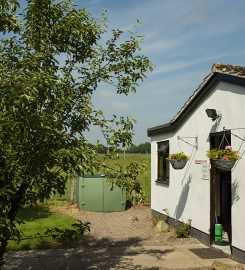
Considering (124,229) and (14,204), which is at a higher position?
(14,204)

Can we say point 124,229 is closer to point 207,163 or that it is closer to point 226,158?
point 207,163

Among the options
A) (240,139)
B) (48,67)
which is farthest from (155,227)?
(48,67)

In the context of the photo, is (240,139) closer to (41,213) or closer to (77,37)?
(77,37)

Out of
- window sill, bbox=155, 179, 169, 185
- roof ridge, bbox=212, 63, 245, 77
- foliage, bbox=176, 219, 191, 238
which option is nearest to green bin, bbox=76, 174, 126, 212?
window sill, bbox=155, 179, 169, 185

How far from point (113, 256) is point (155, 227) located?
3698mm

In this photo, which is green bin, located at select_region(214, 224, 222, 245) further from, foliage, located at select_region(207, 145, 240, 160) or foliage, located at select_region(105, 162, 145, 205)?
foliage, located at select_region(105, 162, 145, 205)

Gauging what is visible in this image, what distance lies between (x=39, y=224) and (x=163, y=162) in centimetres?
522

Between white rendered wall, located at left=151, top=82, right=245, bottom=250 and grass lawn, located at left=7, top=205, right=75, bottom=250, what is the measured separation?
3.73 metres

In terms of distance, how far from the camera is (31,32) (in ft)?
17.2

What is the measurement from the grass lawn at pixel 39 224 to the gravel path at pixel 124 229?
0.87 meters

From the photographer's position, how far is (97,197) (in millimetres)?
17828

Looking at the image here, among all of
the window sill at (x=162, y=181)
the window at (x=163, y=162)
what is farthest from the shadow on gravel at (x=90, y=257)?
the window at (x=163, y=162)

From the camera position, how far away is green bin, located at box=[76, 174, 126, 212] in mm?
17766

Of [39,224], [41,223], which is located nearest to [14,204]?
[39,224]
